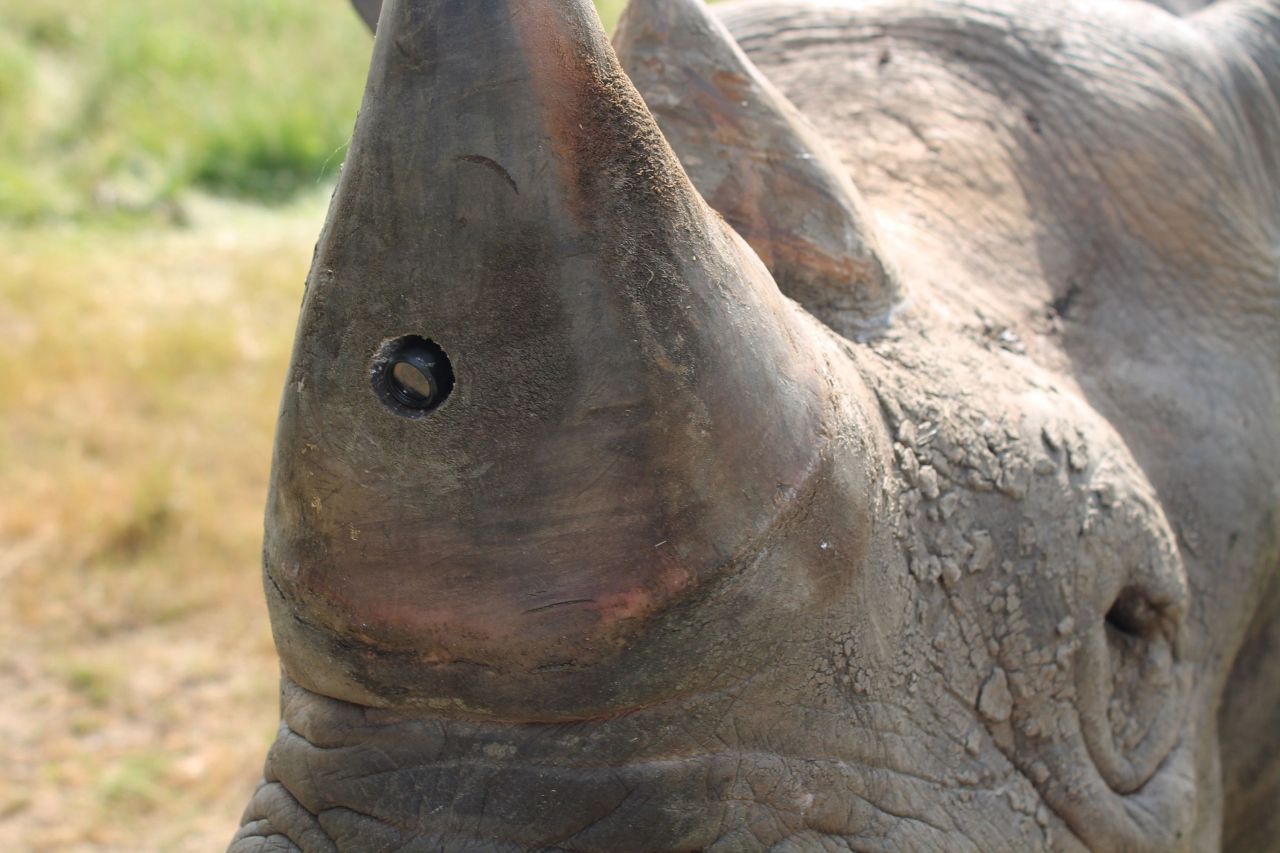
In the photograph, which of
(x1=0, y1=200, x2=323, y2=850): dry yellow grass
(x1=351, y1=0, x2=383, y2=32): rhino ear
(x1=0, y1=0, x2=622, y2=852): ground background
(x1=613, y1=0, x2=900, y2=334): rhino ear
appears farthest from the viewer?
(x1=0, y1=0, x2=622, y2=852): ground background

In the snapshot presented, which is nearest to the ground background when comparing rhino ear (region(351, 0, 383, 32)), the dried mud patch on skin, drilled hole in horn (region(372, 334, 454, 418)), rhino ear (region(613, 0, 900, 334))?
rhino ear (region(351, 0, 383, 32))

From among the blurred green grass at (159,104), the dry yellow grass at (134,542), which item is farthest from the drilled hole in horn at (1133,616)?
the blurred green grass at (159,104)

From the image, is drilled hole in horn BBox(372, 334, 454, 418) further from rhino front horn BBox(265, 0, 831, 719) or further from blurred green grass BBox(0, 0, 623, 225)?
blurred green grass BBox(0, 0, 623, 225)

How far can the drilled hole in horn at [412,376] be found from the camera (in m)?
1.22

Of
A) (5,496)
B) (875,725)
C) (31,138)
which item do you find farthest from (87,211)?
(875,725)

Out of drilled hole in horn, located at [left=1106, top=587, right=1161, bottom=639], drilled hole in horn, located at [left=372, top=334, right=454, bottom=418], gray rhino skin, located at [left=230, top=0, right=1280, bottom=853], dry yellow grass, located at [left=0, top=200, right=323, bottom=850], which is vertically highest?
drilled hole in horn, located at [left=372, top=334, right=454, bottom=418]

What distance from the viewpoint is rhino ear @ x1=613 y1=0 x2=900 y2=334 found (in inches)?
70.7

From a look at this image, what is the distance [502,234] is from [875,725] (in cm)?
67

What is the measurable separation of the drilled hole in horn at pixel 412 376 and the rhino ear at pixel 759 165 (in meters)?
0.66

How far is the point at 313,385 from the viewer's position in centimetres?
126

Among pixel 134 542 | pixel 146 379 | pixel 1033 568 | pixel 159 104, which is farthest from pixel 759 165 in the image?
pixel 159 104

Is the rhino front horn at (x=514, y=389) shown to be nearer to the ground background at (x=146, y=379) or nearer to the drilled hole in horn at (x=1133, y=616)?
the drilled hole in horn at (x=1133, y=616)

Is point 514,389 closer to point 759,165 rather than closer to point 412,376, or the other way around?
point 412,376

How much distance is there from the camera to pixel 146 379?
6.52 metres
